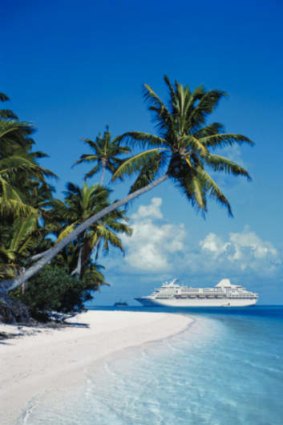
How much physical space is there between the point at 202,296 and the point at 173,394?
4857 inches

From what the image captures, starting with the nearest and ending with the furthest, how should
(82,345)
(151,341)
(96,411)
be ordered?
(96,411)
(82,345)
(151,341)

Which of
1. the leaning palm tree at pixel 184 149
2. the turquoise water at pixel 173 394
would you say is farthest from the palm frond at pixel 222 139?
the turquoise water at pixel 173 394

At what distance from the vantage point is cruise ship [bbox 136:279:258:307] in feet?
420

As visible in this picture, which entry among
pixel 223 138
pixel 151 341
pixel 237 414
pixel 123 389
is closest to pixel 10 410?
pixel 123 389

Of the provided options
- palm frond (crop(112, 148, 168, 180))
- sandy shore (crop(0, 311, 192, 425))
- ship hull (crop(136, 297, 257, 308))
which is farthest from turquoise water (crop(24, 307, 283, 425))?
ship hull (crop(136, 297, 257, 308))

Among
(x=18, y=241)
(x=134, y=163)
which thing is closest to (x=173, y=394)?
(x=18, y=241)

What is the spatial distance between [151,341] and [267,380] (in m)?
9.09

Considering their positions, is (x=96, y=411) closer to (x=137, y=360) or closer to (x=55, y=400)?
(x=55, y=400)

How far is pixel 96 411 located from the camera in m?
6.95

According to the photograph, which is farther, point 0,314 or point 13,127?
point 0,314

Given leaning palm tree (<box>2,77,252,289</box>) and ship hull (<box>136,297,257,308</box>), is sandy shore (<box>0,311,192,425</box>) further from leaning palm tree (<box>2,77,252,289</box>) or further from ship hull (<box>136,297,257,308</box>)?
ship hull (<box>136,297,257,308</box>)

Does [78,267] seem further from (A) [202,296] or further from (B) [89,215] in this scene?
(A) [202,296]

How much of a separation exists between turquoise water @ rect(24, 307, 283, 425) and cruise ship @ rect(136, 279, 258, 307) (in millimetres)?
115272

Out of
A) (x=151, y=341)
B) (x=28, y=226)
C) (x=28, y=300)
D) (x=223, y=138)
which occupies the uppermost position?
(x=223, y=138)
